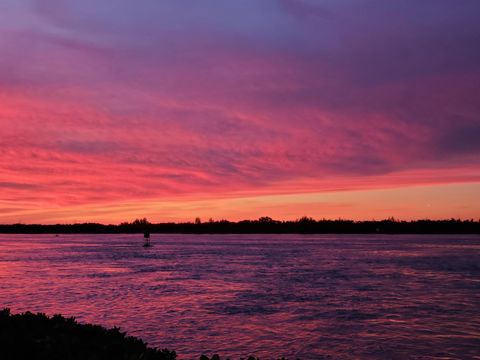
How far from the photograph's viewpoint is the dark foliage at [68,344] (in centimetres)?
959

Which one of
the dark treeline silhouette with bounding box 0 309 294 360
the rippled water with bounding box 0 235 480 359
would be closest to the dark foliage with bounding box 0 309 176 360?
the dark treeline silhouette with bounding box 0 309 294 360

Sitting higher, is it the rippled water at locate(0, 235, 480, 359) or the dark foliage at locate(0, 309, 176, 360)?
the dark foliage at locate(0, 309, 176, 360)

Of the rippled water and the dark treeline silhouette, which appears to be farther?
the rippled water

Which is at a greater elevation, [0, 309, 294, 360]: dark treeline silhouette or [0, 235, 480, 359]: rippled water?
[0, 309, 294, 360]: dark treeline silhouette

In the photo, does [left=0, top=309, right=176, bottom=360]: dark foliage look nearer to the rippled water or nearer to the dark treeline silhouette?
the dark treeline silhouette

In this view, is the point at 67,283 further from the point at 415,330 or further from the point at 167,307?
the point at 415,330

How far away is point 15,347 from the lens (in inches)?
387

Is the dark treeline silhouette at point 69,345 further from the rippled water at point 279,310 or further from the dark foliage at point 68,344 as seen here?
the rippled water at point 279,310

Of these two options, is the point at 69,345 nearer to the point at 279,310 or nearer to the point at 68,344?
the point at 68,344

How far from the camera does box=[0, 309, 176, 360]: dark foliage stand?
959cm

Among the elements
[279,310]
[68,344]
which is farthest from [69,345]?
[279,310]

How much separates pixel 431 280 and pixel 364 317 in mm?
18869

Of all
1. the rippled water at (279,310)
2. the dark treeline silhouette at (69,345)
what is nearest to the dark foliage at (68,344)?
the dark treeline silhouette at (69,345)

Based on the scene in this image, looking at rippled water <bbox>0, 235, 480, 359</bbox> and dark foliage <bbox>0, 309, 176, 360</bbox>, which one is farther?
rippled water <bbox>0, 235, 480, 359</bbox>
